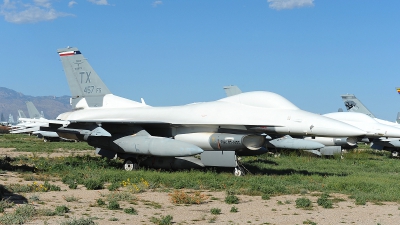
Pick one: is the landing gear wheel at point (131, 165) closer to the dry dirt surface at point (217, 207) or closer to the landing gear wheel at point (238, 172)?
the landing gear wheel at point (238, 172)

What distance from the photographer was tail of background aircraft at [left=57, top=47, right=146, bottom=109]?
21234 mm

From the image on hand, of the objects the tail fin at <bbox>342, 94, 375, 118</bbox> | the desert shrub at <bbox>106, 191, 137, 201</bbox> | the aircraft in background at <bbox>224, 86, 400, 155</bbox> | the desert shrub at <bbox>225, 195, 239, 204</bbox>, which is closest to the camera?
the desert shrub at <bbox>225, 195, 239, 204</bbox>

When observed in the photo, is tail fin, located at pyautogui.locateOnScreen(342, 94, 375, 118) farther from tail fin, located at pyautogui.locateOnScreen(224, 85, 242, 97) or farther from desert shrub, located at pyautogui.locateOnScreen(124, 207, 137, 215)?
desert shrub, located at pyautogui.locateOnScreen(124, 207, 137, 215)

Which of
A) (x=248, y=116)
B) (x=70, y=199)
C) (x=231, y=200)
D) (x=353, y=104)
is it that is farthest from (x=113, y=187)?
(x=353, y=104)

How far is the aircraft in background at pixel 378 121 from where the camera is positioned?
31.1 m

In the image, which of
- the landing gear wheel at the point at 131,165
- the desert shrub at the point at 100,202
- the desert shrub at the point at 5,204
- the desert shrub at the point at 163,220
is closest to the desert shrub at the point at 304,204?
the desert shrub at the point at 163,220

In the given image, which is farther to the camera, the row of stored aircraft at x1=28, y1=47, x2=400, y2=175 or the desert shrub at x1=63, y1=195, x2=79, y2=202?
the row of stored aircraft at x1=28, y1=47, x2=400, y2=175

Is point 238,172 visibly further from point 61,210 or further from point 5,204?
point 5,204

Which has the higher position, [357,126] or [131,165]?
[357,126]

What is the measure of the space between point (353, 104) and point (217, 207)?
29598 millimetres

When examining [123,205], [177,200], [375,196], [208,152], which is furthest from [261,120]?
[123,205]

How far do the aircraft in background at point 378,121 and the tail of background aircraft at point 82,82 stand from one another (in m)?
17.2

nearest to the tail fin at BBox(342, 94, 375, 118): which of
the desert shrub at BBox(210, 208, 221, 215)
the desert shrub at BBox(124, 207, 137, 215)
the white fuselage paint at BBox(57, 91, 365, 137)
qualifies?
the white fuselage paint at BBox(57, 91, 365, 137)

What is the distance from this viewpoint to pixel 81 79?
2148 centimetres
